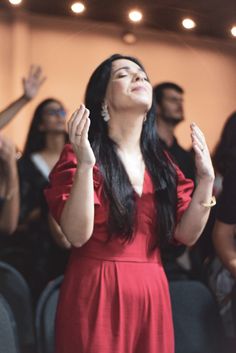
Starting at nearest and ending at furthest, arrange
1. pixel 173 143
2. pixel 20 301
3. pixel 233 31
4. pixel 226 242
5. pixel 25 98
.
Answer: pixel 226 242 < pixel 20 301 < pixel 25 98 < pixel 173 143 < pixel 233 31

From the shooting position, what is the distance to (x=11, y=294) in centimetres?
170

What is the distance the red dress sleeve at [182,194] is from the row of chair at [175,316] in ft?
0.94

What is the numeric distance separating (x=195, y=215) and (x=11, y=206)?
747 mm

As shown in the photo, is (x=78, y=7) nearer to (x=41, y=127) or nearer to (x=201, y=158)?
(x=41, y=127)

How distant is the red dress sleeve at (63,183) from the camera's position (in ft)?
4.26

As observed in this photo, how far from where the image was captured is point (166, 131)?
7.38 ft

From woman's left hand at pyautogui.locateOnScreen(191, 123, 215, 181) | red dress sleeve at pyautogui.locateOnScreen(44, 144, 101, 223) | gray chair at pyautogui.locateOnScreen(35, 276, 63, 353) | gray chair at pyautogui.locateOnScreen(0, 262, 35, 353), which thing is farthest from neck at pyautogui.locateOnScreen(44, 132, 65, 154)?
woman's left hand at pyautogui.locateOnScreen(191, 123, 215, 181)

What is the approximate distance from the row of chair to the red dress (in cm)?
21

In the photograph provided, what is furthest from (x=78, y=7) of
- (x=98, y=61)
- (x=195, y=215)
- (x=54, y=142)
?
(x=195, y=215)

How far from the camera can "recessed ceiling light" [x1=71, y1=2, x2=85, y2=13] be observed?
2.19 m

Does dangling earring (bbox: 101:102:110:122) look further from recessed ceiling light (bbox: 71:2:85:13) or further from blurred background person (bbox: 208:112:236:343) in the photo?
recessed ceiling light (bbox: 71:2:85:13)

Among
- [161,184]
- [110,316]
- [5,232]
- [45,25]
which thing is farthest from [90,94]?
[45,25]

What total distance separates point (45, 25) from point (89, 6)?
224 millimetres

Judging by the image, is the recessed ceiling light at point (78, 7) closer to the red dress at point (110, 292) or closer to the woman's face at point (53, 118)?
the woman's face at point (53, 118)
